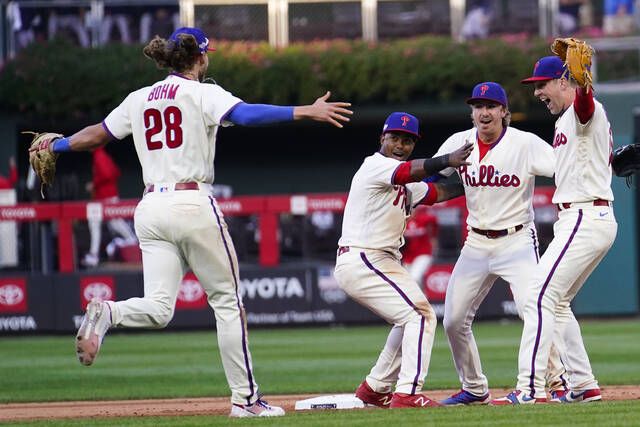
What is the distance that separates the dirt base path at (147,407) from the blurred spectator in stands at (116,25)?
40.4 feet

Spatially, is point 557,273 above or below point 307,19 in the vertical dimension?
below

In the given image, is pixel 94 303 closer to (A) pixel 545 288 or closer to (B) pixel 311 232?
(A) pixel 545 288

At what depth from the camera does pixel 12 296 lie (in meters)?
18.1

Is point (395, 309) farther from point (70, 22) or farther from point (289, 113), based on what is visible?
point (70, 22)

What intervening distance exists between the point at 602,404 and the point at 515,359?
524 cm

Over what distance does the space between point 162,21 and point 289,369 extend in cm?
994

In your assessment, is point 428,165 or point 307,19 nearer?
point 428,165

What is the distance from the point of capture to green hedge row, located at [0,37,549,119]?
68.5 feet

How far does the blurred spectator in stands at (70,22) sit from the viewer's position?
69.2 feet

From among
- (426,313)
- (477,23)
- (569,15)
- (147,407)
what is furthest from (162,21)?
(426,313)

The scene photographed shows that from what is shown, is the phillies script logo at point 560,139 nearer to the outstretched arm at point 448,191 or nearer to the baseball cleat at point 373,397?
the outstretched arm at point 448,191

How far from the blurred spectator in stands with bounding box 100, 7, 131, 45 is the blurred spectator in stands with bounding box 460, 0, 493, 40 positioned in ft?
18.6

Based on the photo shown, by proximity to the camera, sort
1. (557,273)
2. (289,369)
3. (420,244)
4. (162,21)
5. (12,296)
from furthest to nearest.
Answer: (162,21), (420,244), (12,296), (289,369), (557,273)

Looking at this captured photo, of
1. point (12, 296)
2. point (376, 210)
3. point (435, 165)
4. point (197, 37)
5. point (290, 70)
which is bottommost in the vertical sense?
point (12, 296)
